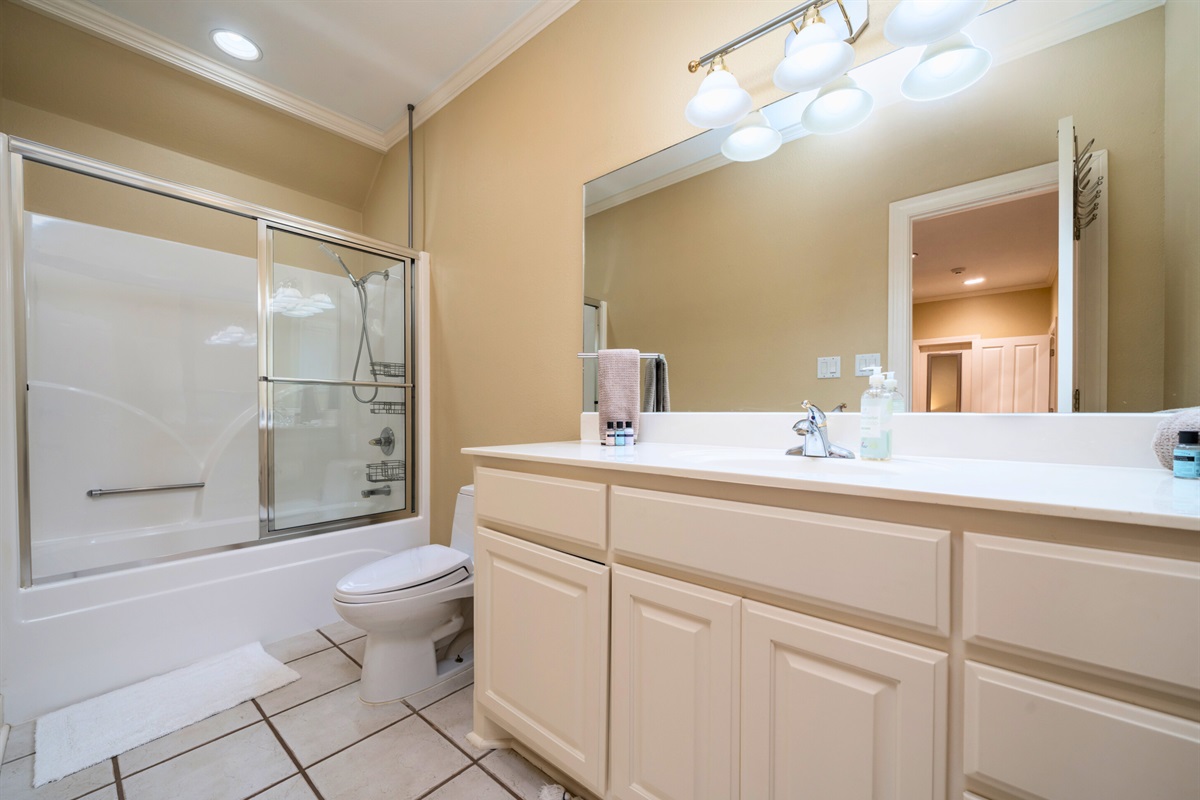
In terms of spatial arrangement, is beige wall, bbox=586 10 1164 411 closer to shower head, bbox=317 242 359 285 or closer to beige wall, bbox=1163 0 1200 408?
beige wall, bbox=1163 0 1200 408

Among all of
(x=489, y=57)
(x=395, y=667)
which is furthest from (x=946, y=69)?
(x=395, y=667)

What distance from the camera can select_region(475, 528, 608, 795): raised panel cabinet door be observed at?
0.99 meters

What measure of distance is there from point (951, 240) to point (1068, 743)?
96 centimetres

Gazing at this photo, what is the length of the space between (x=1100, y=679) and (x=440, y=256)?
2564mm

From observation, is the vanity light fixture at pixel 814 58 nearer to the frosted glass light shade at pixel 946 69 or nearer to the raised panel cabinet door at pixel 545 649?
the frosted glass light shade at pixel 946 69

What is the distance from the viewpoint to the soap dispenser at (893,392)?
107 centimetres

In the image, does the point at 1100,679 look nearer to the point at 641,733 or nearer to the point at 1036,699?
the point at 1036,699

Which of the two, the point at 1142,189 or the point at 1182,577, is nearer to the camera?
the point at 1182,577

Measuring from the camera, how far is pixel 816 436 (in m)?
1.10

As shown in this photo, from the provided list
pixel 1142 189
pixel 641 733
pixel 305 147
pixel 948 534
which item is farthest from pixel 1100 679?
pixel 305 147

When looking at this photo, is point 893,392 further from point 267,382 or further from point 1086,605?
point 267,382

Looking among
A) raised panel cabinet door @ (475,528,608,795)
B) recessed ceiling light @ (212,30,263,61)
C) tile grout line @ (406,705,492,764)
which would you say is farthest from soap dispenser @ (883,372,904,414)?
recessed ceiling light @ (212,30,263,61)

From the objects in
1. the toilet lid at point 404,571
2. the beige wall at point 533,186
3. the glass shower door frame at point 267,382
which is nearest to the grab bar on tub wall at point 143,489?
the glass shower door frame at point 267,382

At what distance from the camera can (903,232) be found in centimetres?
111
